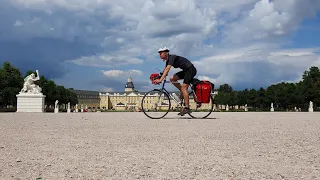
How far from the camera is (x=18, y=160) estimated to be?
5766 mm

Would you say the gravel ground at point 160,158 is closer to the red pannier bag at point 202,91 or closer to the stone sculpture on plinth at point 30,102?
the red pannier bag at point 202,91

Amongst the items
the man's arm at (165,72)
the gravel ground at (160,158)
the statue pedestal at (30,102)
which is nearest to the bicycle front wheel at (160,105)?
the man's arm at (165,72)

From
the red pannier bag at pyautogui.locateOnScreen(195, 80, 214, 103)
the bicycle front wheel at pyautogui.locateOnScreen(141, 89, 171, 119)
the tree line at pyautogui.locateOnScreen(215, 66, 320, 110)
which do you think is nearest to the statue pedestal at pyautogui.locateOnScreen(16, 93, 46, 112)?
the bicycle front wheel at pyautogui.locateOnScreen(141, 89, 171, 119)

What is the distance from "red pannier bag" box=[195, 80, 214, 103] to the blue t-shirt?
0.97m

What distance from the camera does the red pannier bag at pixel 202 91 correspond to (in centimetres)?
1567

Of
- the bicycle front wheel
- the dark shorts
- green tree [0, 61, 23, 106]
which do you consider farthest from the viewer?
green tree [0, 61, 23, 106]

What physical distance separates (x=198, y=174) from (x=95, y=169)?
126 cm

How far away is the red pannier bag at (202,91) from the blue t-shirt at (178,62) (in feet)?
3.18

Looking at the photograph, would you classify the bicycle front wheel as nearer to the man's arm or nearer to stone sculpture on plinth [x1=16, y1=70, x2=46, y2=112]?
the man's arm

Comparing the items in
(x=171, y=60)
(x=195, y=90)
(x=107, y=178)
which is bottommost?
(x=107, y=178)

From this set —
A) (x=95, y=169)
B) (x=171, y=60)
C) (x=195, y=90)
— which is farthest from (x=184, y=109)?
(x=95, y=169)

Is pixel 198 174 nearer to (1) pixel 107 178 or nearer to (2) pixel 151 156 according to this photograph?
(1) pixel 107 178

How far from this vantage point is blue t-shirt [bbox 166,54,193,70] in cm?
1497

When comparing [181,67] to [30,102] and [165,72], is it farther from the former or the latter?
[30,102]
